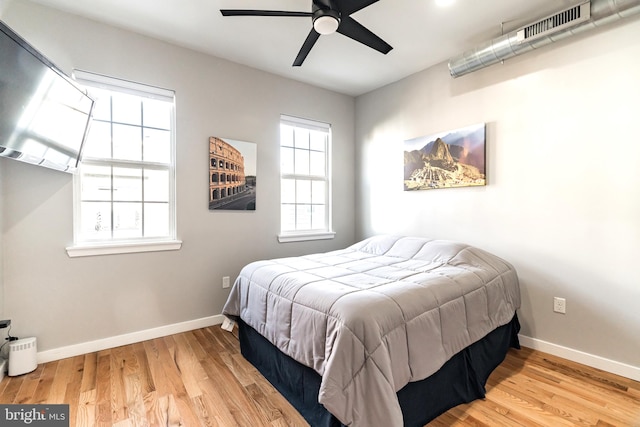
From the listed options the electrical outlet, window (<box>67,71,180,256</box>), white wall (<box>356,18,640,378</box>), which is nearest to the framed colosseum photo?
window (<box>67,71,180,256</box>)

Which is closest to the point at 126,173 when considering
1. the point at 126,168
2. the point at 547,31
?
the point at 126,168

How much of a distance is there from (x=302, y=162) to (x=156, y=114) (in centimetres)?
173

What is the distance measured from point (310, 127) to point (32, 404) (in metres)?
3.51

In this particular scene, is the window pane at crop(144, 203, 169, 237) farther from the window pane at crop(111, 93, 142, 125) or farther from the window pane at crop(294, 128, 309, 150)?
the window pane at crop(294, 128, 309, 150)

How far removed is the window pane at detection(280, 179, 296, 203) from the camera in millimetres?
3785

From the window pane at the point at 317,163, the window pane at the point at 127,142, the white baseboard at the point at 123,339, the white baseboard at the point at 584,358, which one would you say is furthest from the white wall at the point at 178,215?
the white baseboard at the point at 584,358

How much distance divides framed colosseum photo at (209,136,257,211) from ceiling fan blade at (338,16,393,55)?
1.68 meters

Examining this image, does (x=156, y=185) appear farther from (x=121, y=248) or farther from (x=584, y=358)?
(x=584, y=358)

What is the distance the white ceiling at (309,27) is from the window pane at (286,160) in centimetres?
92

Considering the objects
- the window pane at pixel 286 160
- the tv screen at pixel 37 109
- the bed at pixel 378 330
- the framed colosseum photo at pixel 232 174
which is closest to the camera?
the bed at pixel 378 330

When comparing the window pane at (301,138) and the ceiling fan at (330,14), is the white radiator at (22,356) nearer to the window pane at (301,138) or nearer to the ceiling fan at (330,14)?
the ceiling fan at (330,14)

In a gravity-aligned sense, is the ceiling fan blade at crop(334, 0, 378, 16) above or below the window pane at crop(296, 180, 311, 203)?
above

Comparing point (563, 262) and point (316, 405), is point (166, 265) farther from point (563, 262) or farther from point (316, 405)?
point (563, 262)

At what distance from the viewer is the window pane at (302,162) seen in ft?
12.8
